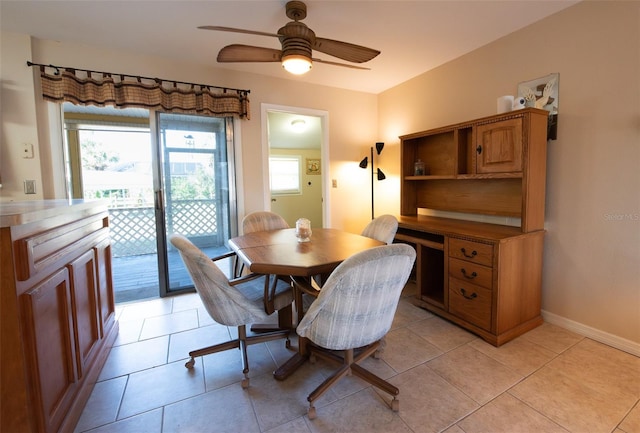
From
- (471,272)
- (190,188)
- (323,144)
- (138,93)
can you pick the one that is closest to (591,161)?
(471,272)

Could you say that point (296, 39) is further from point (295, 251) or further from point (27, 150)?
point (27, 150)

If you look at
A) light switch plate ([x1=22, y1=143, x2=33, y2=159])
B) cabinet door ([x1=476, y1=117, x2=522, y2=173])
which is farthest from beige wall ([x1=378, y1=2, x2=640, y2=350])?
light switch plate ([x1=22, y1=143, x2=33, y2=159])

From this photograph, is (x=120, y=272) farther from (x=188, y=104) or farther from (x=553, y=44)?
(x=553, y=44)

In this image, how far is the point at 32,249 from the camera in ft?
3.58

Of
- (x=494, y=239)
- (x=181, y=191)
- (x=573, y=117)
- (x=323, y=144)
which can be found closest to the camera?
(x=494, y=239)

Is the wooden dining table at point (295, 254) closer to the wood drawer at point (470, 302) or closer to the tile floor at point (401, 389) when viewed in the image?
the tile floor at point (401, 389)

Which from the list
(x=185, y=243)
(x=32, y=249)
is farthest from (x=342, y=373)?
(x=32, y=249)

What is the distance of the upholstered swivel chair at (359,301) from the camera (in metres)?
1.19

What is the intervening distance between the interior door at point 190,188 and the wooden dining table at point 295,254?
113 centimetres

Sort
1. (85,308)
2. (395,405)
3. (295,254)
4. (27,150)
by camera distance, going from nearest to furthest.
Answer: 1. (395,405)
2. (85,308)
3. (295,254)
4. (27,150)

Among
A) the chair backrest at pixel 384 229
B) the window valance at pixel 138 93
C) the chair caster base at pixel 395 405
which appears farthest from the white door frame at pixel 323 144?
the chair caster base at pixel 395 405

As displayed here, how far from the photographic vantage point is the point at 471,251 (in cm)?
214

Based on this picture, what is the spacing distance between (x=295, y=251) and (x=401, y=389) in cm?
98

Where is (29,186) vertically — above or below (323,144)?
below
